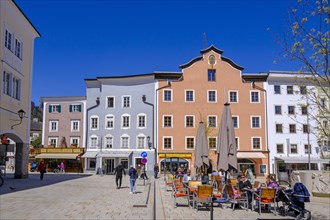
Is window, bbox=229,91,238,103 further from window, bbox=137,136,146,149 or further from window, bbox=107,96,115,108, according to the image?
window, bbox=107,96,115,108

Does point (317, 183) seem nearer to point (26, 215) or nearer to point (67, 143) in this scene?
point (26, 215)

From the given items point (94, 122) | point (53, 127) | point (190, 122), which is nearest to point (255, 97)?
point (190, 122)

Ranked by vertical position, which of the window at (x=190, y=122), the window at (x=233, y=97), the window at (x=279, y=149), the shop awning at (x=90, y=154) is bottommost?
the shop awning at (x=90, y=154)

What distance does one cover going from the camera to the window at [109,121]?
158ft

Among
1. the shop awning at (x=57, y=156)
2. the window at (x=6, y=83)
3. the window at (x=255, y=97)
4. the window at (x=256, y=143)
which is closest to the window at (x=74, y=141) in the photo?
the shop awning at (x=57, y=156)

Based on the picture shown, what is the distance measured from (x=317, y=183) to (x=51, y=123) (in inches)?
1686

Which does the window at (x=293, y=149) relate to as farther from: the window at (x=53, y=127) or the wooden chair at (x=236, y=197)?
the wooden chair at (x=236, y=197)

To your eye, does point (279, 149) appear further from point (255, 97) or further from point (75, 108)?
point (75, 108)

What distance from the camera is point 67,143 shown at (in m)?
52.3

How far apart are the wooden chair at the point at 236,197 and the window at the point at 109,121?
1389 inches

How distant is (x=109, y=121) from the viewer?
1900 inches

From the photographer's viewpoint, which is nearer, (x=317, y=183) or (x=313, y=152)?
(x=317, y=183)

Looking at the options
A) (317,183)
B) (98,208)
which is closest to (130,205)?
(98,208)

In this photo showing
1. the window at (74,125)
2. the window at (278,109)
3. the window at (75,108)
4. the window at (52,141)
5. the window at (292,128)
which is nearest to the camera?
the window at (292,128)
